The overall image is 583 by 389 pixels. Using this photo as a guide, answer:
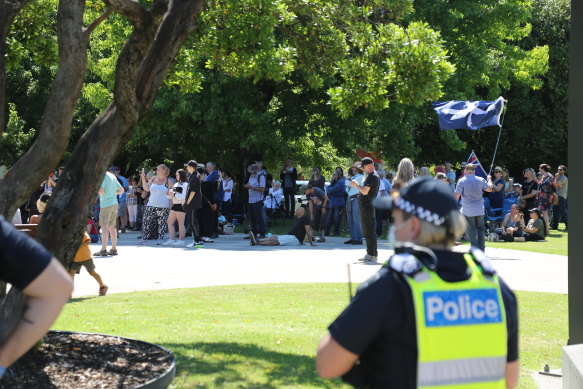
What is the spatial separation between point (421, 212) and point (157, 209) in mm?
17870

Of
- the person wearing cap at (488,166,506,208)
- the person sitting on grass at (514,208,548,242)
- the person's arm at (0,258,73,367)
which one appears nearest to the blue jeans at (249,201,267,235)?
the person wearing cap at (488,166,506,208)

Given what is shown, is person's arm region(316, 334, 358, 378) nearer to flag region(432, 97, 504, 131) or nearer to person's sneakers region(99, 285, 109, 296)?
person's sneakers region(99, 285, 109, 296)

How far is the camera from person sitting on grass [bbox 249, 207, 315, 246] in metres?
19.4

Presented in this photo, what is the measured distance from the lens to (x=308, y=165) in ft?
138

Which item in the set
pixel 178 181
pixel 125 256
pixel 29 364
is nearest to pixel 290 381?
pixel 29 364

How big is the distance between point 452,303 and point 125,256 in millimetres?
14651

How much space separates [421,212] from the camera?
2850 mm

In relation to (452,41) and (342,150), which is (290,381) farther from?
(452,41)

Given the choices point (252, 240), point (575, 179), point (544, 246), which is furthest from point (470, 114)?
point (575, 179)

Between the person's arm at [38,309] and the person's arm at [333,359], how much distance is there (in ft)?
2.92

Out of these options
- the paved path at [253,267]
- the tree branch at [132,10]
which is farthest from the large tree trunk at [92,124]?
the paved path at [253,267]

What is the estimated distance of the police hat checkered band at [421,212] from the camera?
2.84 m

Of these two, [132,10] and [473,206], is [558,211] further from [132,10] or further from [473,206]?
[132,10]

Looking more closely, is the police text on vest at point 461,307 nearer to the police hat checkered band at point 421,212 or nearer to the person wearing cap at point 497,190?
the police hat checkered band at point 421,212
